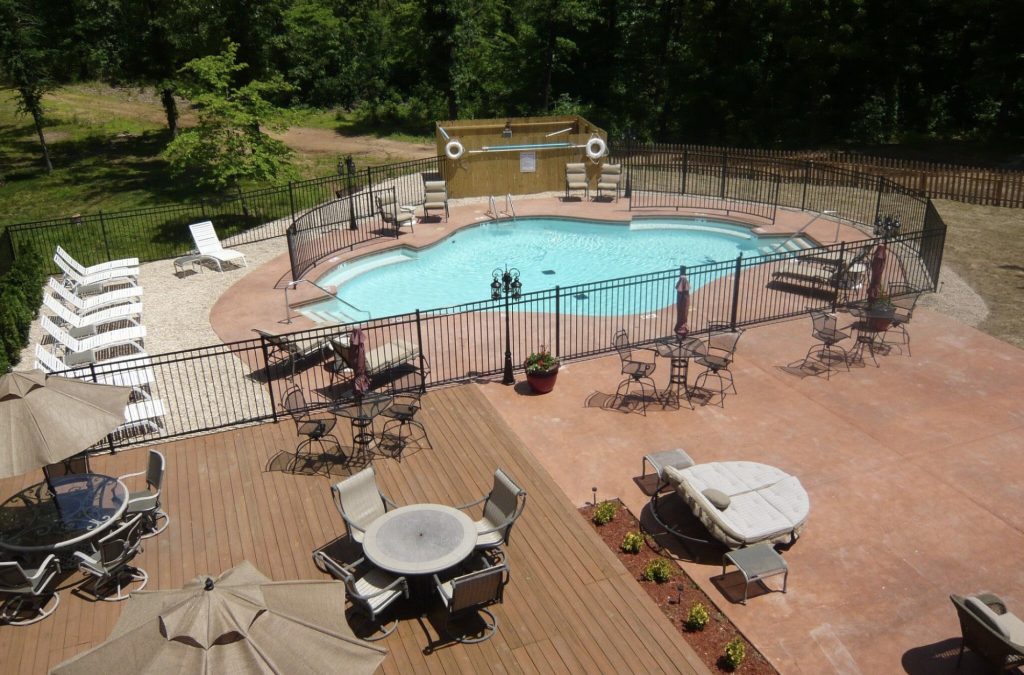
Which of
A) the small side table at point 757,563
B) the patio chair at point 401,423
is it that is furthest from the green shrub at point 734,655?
the patio chair at point 401,423

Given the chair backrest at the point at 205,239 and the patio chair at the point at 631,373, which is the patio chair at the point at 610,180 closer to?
the chair backrest at the point at 205,239

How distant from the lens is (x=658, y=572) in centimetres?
896

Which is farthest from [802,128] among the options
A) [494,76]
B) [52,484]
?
[52,484]

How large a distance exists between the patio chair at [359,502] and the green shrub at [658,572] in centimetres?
313

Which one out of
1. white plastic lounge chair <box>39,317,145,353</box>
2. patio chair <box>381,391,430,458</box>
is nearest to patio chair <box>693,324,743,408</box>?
patio chair <box>381,391,430,458</box>

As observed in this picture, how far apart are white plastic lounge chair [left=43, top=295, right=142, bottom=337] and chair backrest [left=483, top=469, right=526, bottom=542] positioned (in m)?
10.8

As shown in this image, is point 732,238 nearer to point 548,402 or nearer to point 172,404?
point 548,402

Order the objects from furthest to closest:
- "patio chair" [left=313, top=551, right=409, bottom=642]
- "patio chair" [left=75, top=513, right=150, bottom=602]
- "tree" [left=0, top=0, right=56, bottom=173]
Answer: "tree" [left=0, top=0, right=56, bottom=173], "patio chair" [left=75, top=513, right=150, bottom=602], "patio chair" [left=313, top=551, right=409, bottom=642]

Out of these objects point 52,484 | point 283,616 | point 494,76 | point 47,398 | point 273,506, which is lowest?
point 273,506

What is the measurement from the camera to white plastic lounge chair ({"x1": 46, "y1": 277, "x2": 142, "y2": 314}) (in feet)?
56.6

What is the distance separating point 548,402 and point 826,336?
5.46 metres

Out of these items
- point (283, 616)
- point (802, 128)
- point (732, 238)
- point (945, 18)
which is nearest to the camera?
point (283, 616)

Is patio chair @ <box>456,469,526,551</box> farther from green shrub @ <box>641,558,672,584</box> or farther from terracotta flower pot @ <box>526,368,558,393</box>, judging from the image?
terracotta flower pot @ <box>526,368,558,393</box>

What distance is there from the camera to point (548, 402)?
521 inches
